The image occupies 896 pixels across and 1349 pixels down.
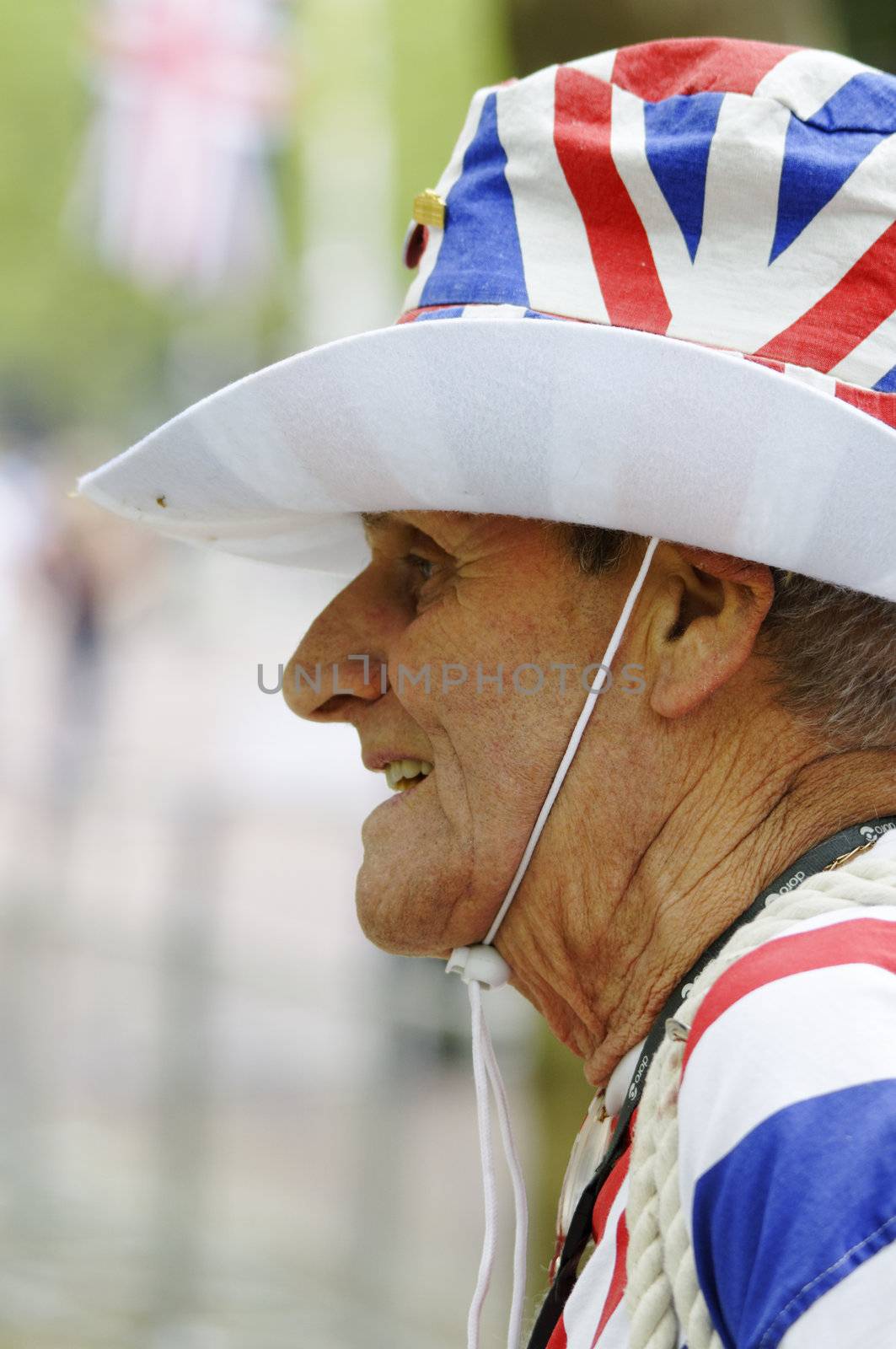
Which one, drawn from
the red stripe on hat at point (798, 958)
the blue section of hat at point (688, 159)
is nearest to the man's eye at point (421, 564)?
the blue section of hat at point (688, 159)

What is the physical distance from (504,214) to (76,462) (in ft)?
28.0

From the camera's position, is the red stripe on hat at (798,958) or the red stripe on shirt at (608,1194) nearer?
the red stripe on hat at (798,958)

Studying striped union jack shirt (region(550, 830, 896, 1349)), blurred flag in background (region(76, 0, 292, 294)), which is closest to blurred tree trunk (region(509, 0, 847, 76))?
striped union jack shirt (region(550, 830, 896, 1349))

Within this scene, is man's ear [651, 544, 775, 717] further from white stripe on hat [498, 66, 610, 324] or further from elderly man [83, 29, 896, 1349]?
white stripe on hat [498, 66, 610, 324]

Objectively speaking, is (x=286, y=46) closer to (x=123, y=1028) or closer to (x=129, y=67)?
(x=129, y=67)

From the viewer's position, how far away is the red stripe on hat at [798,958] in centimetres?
110

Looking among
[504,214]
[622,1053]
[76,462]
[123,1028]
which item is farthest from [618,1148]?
[76,462]

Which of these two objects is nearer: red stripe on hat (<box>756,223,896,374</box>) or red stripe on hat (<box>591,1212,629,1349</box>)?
red stripe on hat (<box>591,1212,629,1349</box>)

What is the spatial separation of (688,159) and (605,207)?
0.32 ft

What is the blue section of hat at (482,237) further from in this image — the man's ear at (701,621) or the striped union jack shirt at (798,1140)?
the striped union jack shirt at (798,1140)

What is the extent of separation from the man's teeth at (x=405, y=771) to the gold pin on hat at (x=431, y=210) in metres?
0.62

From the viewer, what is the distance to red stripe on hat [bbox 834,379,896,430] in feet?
4.37

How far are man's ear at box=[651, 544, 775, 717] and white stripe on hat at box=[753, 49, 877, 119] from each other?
Answer: 1.49ft

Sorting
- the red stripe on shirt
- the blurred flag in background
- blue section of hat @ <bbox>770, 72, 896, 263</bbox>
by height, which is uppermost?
the blurred flag in background
